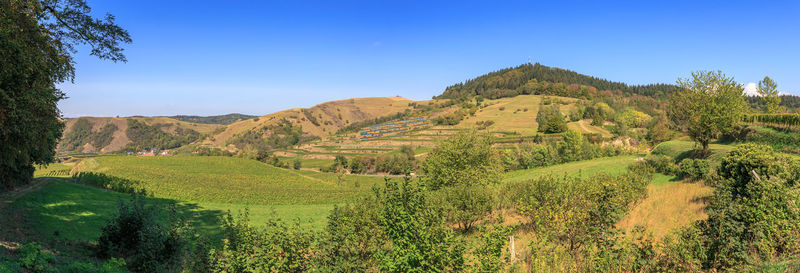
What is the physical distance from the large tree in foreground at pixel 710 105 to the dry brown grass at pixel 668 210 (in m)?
11.2

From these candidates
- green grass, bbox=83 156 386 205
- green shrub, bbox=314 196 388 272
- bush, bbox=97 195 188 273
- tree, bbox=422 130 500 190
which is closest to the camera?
green shrub, bbox=314 196 388 272

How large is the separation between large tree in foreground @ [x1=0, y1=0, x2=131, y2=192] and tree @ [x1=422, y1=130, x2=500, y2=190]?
23.9 m

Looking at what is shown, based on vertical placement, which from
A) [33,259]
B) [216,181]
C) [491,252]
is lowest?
[216,181]

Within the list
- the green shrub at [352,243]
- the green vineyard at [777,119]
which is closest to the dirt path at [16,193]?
the green shrub at [352,243]

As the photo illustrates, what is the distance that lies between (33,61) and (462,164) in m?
27.9

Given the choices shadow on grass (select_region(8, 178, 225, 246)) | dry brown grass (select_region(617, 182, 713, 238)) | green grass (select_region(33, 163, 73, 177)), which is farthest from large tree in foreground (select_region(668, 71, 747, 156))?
green grass (select_region(33, 163, 73, 177))

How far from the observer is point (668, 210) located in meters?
17.6

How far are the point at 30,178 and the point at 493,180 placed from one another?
1433 inches

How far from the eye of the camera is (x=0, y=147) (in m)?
11.3

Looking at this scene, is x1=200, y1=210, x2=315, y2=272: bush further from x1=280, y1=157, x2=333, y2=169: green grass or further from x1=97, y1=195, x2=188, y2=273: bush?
x1=280, y1=157, x2=333, y2=169: green grass

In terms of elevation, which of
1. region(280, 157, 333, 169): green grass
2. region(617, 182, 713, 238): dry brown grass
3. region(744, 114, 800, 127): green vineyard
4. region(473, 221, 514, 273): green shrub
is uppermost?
region(744, 114, 800, 127): green vineyard

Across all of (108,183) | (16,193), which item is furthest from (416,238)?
(108,183)

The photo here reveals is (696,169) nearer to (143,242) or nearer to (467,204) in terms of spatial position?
(467,204)

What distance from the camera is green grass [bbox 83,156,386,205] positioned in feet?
141
